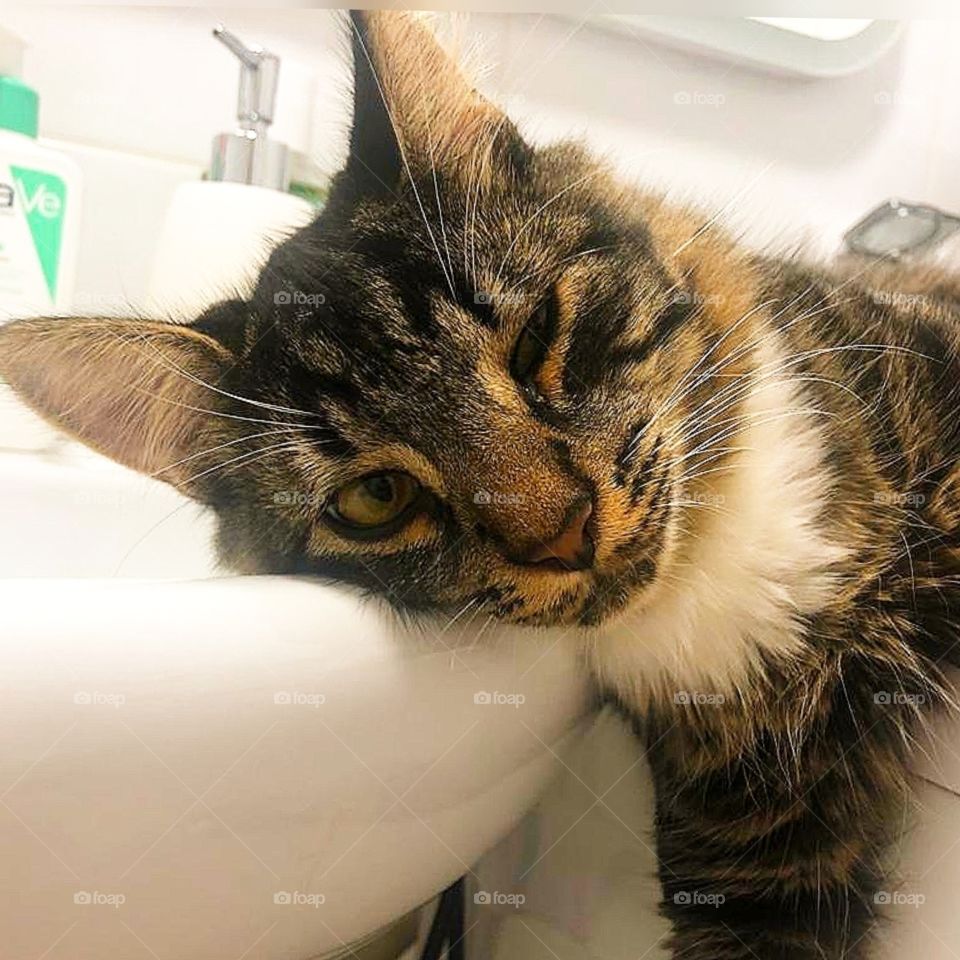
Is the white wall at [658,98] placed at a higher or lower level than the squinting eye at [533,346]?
higher

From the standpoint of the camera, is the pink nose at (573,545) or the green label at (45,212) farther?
the green label at (45,212)

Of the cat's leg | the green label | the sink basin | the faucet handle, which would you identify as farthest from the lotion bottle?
the cat's leg

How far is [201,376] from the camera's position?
1.69ft

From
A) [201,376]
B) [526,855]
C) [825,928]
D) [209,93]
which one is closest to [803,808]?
[825,928]

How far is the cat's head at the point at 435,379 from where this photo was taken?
47 cm

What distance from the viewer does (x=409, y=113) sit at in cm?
52

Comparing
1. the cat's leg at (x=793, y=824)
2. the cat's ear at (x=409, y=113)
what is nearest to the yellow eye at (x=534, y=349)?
the cat's ear at (x=409, y=113)

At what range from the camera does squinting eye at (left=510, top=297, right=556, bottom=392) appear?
498 millimetres

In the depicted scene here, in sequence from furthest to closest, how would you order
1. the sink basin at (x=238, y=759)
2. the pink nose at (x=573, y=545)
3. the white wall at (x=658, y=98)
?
the white wall at (x=658, y=98) < the pink nose at (x=573, y=545) < the sink basin at (x=238, y=759)

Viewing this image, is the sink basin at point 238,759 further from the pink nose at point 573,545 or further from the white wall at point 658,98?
the white wall at point 658,98

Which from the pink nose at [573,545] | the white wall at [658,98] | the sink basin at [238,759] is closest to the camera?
the sink basin at [238,759]

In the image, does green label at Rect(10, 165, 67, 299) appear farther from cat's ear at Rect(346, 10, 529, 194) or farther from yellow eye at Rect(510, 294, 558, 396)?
yellow eye at Rect(510, 294, 558, 396)

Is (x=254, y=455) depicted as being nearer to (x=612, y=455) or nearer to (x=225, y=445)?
(x=225, y=445)

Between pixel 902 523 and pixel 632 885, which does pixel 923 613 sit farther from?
pixel 632 885
